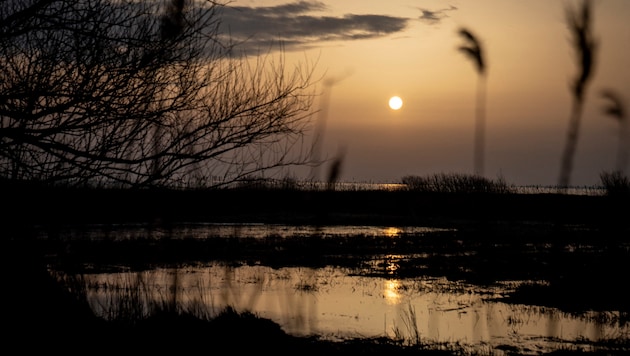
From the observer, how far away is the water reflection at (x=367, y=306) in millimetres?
10852

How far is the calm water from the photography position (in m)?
10.7

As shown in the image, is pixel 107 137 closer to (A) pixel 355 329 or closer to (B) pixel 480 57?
(B) pixel 480 57

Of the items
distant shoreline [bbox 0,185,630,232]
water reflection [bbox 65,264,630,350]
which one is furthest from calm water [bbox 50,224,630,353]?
distant shoreline [bbox 0,185,630,232]

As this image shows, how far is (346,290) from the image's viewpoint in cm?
1555

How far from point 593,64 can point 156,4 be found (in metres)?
5.18

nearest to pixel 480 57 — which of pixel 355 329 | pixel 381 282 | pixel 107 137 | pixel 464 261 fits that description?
pixel 107 137

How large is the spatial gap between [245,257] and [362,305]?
7609 millimetres

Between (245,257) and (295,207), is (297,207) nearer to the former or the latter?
(245,257)

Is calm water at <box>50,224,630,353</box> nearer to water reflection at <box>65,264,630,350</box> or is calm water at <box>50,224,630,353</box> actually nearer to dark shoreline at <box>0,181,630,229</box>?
water reflection at <box>65,264,630,350</box>

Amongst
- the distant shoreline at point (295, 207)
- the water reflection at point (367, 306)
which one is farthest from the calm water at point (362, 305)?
the distant shoreline at point (295, 207)

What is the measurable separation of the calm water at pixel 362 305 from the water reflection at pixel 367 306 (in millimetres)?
17

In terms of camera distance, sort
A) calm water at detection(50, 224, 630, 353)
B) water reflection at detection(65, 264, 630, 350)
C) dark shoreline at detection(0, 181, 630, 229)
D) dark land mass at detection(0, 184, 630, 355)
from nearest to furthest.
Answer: dark shoreline at detection(0, 181, 630, 229)
dark land mass at detection(0, 184, 630, 355)
calm water at detection(50, 224, 630, 353)
water reflection at detection(65, 264, 630, 350)

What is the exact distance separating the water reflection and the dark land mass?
0.68 m

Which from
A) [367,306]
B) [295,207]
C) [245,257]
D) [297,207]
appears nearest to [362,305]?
[367,306]
